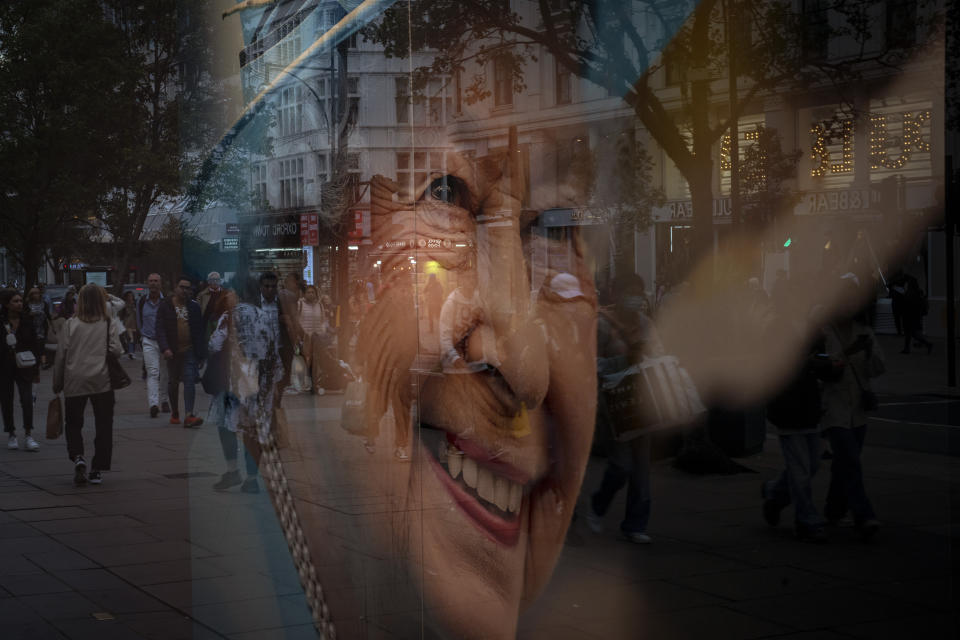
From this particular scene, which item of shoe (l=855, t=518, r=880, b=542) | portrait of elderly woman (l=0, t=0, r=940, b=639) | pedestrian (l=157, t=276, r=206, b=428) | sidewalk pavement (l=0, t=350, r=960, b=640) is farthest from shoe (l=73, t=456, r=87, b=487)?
shoe (l=855, t=518, r=880, b=542)

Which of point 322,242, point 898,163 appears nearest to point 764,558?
point 898,163

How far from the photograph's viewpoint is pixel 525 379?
1859 millimetres

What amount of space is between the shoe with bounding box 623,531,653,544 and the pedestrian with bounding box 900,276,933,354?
1.68ft

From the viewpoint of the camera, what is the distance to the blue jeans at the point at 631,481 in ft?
6.12

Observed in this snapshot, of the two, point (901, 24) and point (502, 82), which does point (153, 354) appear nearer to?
point (502, 82)

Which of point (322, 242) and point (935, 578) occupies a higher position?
point (322, 242)

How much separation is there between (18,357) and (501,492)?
9.97 metres

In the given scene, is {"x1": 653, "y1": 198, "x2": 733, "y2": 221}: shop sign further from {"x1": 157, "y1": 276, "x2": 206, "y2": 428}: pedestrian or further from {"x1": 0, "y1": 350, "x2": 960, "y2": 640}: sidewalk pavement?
{"x1": 157, "y1": 276, "x2": 206, "y2": 428}: pedestrian

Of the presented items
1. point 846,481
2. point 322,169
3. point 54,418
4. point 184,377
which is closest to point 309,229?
point 322,169

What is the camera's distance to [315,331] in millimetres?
2443

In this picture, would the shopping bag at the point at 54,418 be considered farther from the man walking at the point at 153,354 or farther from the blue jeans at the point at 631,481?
the blue jeans at the point at 631,481

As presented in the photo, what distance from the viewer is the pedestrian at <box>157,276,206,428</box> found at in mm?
12625

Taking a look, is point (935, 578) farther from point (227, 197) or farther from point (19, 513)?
point (19, 513)

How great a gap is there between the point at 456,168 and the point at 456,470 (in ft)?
1.65
